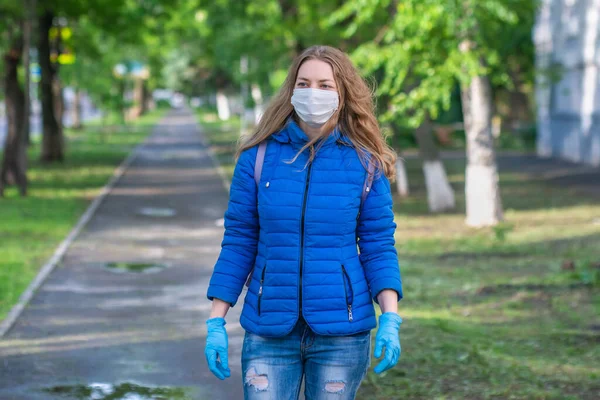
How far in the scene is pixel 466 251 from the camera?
1399 cm

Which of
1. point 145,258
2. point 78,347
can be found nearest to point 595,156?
point 145,258

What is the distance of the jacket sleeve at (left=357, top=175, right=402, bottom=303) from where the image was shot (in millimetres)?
3621

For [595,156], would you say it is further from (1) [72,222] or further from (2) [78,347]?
(2) [78,347]

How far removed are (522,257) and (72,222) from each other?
729 cm

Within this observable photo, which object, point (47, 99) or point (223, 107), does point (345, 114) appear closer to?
point (47, 99)

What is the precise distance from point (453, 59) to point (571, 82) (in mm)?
20194

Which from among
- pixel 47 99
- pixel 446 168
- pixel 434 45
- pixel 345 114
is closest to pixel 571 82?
pixel 446 168

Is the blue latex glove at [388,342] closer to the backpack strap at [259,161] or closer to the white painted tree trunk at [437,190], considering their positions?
the backpack strap at [259,161]

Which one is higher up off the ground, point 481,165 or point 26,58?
point 26,58

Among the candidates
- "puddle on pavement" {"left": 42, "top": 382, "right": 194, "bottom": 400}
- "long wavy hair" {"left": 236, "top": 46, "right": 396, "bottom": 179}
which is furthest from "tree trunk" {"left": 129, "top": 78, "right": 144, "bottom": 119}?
"long wavy hair" {"left": 236, "top": 46, "right": 396, "bottom": 179}

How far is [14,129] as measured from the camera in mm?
22031

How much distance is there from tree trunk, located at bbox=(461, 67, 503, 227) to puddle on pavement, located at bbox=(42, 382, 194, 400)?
10.3 metres

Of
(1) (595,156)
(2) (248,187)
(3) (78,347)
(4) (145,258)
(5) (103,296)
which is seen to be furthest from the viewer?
(1) (595,156)

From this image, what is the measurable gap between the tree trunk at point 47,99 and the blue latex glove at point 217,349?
2826 centimetres
